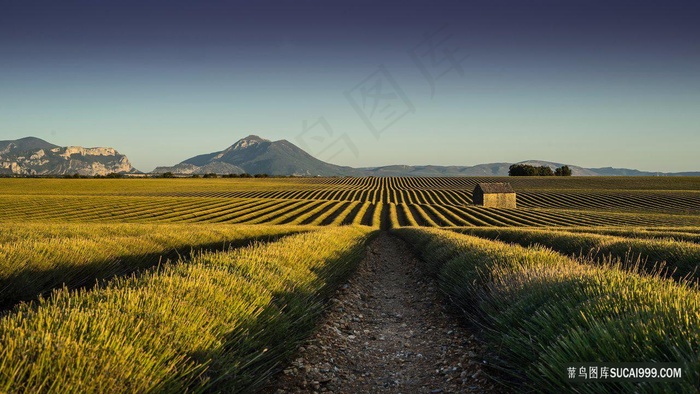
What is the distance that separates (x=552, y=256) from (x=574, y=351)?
5863mm

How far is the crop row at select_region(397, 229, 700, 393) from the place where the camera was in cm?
308

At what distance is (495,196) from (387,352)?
83673 millimetres

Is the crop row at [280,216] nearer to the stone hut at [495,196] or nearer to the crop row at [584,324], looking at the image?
the stone hut at [495,196]

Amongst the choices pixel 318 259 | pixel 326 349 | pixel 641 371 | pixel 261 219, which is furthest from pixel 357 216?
pixel 641 371

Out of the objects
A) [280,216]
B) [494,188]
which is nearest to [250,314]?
[280,216]

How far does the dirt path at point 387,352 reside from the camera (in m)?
5.21

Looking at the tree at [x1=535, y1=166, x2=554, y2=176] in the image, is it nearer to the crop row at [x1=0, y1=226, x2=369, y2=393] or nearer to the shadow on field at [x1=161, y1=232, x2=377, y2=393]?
the shadow on field at [x1=161, y1=232, x2=377, y2=393]

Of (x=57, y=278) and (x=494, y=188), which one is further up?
(x=57, y=278)

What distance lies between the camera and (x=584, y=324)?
3.98m

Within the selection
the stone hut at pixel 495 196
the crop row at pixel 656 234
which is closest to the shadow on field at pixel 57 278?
the crop row at pixel 656 234

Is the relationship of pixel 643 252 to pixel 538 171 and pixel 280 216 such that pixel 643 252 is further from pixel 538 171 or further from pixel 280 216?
pixel 538 171

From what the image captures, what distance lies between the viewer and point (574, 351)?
11.2 feet

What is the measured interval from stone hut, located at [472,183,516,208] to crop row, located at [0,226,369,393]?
82.2 meters

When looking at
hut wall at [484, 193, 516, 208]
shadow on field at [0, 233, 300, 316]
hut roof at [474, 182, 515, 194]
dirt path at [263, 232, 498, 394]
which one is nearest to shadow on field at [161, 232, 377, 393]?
dirt path at [263, 232, 498, 394]
